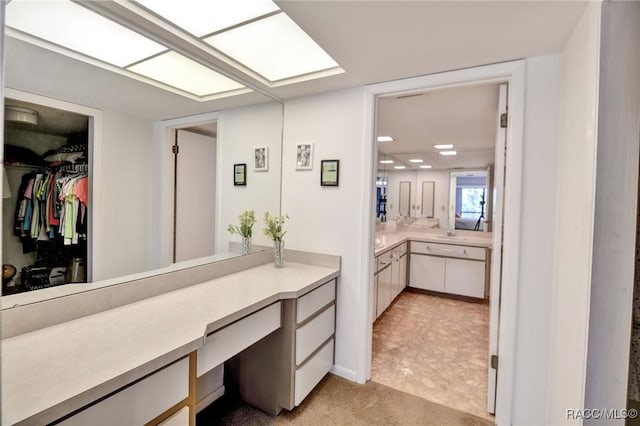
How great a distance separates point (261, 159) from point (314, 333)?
4.42ft

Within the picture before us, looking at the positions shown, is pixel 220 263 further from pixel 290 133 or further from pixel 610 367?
pixel 610 367

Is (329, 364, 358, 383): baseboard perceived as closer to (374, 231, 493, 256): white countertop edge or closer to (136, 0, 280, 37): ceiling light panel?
(374, 231, 493, 256): white countertop edge

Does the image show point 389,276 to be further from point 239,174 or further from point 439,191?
point 439,191

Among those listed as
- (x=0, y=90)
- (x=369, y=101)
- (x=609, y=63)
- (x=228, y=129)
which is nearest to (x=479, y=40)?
(x=609, y=63)

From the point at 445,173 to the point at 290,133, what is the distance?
3.76 meters

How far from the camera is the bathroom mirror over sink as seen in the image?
99.1 inches

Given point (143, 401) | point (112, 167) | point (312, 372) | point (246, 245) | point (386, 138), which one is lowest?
point (312, 372)

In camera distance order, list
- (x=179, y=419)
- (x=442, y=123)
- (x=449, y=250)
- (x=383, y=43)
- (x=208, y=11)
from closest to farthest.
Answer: (x=179, y=419) < (x=208, y=11) < (x=383, y=43) < (x=442, y=123) < (x=449, y=250)

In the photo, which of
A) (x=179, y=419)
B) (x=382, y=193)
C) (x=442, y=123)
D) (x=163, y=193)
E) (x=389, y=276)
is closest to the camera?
(x=179, y=419)

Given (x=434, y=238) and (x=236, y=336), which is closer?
(x=236, y=336)

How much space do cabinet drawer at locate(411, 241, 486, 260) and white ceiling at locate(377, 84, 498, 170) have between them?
1.33 m

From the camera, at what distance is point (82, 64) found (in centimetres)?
131

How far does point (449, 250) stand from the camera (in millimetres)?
3738

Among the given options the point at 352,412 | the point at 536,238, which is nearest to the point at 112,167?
the point at 352,412
